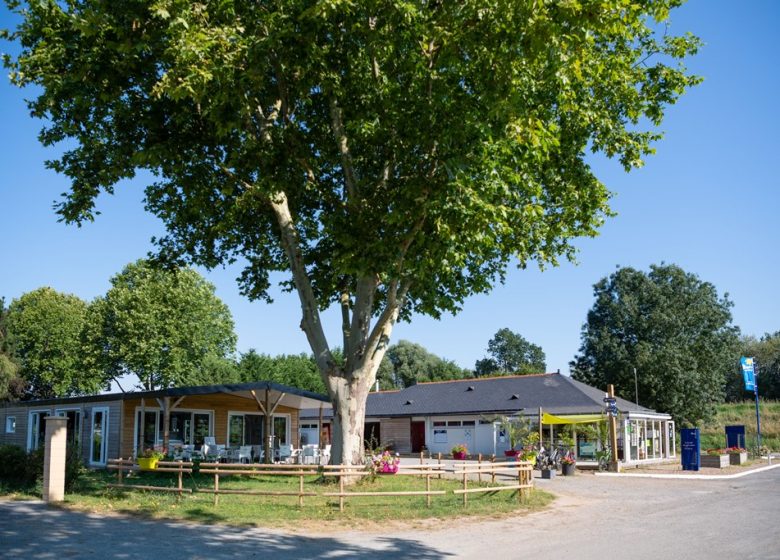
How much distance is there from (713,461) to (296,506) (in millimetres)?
22695

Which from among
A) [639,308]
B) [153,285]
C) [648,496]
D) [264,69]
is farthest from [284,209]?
[639,308]

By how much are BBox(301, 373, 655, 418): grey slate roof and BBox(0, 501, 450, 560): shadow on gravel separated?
23.7 meters

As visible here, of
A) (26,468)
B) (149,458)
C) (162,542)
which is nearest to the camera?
(162,542)

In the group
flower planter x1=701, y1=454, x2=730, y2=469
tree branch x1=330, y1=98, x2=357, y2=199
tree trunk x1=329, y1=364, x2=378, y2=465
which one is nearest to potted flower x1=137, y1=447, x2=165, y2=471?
tree trunk x1=329, y1=364, x2=378, y2=465

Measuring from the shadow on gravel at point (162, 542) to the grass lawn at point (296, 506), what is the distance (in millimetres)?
981

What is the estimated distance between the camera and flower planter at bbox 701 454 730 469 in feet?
97.4

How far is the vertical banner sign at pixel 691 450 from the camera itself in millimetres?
27730

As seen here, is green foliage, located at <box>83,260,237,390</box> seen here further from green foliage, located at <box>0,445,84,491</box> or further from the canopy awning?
green foliage, located at <box>0,445,84,491</box>

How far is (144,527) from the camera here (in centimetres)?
1153

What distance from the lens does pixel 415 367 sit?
258 feet

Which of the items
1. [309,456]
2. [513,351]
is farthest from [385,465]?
[513,351]

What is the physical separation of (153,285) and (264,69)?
33.5 metres

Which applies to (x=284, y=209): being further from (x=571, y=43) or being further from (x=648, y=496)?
(x=648, y=496)

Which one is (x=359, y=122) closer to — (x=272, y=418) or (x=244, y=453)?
(x=244, y=453)
